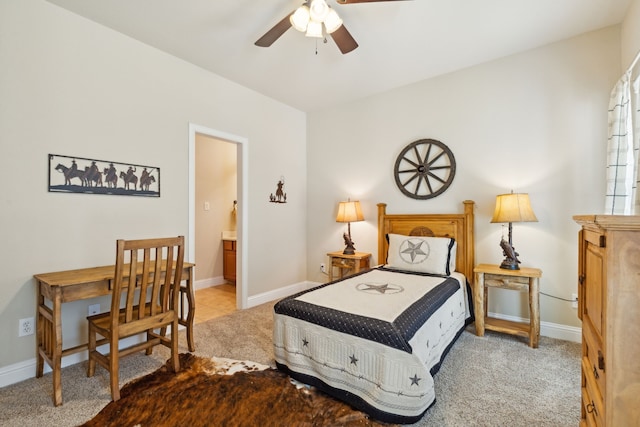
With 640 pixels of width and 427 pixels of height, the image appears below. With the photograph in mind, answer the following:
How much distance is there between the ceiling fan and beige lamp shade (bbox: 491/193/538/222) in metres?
1.96

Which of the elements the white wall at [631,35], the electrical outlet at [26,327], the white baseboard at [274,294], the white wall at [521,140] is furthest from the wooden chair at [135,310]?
the white wall at [631,35]

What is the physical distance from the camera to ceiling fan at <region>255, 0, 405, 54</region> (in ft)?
6.40

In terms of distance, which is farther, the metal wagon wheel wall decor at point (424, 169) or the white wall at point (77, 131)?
the metal wagon wheel wall decor at point (424, 169)

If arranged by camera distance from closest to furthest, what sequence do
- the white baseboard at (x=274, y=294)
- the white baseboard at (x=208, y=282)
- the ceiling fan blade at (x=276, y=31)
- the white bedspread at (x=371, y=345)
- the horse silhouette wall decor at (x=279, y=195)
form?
the white bedspread at (x=371, y=345)
the ceiling fan blade at (x=276, y=31)
the white baseboard at (x=274, y=294)
the horse silhouette wall decor at (x=279, y=195)
the white baseboard at (x=208, y=282)

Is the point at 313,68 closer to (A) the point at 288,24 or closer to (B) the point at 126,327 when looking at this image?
(A) the point at 288,24

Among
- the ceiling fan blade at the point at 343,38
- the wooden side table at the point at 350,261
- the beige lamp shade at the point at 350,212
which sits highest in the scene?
the ceiling fan blade at the point at 343,38

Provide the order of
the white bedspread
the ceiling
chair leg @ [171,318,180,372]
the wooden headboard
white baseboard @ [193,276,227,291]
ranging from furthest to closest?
white baseboard @ [193,276,227,291]
the wooden headboard
the ceiling
chair leg @ [171,318,180,372]
the white bedspread

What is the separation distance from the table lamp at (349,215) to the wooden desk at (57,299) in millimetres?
2505

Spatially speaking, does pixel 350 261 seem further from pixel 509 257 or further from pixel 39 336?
pixel 39 336

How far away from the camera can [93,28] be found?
2.44 metres

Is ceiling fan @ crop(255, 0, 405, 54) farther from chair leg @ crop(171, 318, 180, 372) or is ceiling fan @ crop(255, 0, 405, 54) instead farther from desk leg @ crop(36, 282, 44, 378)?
desk leg @ crop(36, 282, 44, 378)

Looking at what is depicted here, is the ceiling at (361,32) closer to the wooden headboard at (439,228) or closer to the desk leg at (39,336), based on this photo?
the wooden headboard at (439,228)

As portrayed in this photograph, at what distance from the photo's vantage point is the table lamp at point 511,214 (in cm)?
265

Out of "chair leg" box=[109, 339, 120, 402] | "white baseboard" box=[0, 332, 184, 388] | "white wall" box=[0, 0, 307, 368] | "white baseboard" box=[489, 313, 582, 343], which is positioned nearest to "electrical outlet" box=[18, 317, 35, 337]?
"white wall" box=[0, 0, 307, 368]
